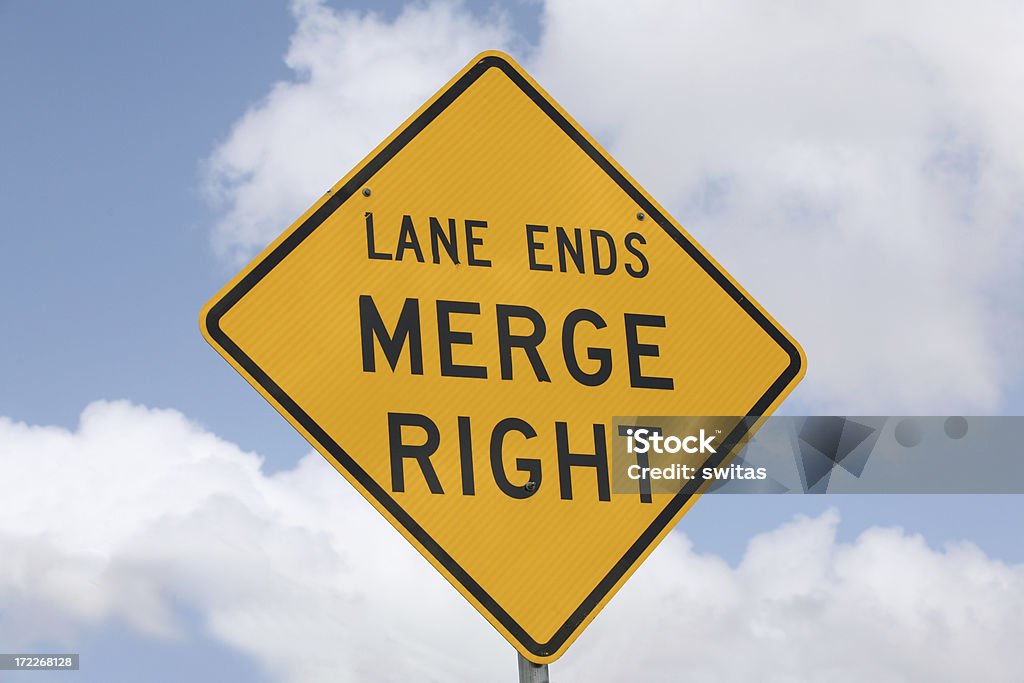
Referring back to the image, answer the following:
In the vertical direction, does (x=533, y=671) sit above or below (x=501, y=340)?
below

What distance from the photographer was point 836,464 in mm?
2984

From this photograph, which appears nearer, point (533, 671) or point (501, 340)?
point (533, 671)

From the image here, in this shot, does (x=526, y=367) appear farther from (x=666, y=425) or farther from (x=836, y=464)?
(x=836, y=464)

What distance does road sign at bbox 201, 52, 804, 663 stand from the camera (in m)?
2.49

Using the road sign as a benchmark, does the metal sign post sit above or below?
below

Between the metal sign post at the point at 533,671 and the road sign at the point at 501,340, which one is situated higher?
the road sign at the point at 501,340

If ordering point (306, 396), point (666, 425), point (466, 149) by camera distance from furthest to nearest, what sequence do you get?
point (466, 149) → point (666, 425) → point (306, 396)

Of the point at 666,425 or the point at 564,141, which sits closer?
the point at 666,425

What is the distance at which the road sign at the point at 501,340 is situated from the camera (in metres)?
2.49

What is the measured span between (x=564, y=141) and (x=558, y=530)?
1.09 m

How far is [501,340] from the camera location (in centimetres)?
266

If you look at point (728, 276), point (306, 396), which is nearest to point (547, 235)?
point (728, 276)

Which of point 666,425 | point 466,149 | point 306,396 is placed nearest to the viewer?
point 306,396

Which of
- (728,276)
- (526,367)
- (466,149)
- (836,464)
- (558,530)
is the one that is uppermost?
(466,149)
